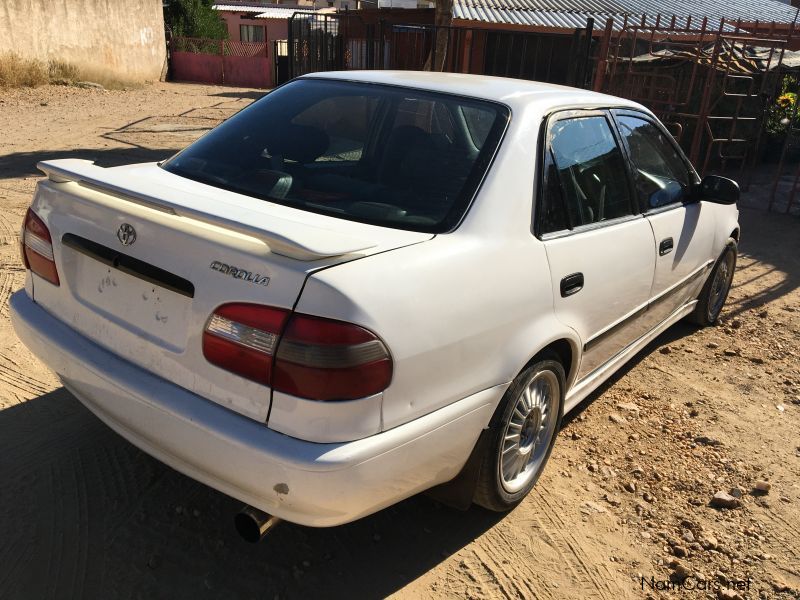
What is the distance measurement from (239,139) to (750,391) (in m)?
3.39

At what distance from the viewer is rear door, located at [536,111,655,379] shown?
2871 mm

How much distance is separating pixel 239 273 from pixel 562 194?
4.90 feet

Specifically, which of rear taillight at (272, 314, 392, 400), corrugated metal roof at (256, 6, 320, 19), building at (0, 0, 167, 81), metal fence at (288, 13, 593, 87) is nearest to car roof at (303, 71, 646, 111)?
rear taillight at (272, 314, 392, 400)

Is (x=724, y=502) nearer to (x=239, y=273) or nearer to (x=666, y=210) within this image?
(x=666, y=210)

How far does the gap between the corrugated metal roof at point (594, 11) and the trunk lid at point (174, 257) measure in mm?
14826

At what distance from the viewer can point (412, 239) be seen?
2381 mm

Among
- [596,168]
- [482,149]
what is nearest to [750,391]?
[596,168]

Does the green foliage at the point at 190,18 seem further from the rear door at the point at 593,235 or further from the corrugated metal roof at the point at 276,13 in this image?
the rear door at the point at 593,235

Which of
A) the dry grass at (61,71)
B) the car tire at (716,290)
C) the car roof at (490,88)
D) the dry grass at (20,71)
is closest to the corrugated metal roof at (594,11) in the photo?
the dry grass at (20,71)

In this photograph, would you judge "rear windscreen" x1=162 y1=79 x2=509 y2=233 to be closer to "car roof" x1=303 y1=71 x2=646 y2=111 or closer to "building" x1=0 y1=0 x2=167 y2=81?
"car roof" x1=303 y1=71 x2=646 y2=111

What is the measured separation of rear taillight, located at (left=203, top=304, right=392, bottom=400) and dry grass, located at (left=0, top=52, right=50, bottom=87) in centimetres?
1983

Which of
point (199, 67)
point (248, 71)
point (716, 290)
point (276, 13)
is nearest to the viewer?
point (716, 290)

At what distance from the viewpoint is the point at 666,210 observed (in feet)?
12.6

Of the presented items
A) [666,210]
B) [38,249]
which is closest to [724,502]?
[666,210]
